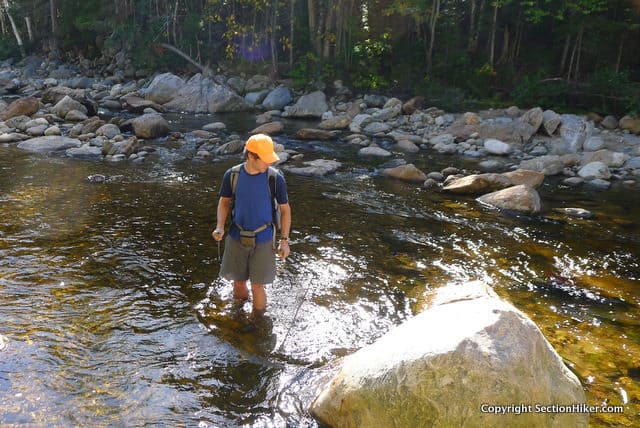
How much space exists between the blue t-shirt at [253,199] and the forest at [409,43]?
56.8 feet

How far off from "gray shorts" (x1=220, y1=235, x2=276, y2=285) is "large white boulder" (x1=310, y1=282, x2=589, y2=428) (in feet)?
5.54

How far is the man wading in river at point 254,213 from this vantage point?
16.2 feet

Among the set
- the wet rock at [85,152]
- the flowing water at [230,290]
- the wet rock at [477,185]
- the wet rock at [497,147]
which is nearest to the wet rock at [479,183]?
the wet rock at [477,185]

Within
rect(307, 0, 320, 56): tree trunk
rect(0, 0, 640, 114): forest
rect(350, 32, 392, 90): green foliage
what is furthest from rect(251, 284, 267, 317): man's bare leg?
rect(307, 0, 320, 56): tree trunk

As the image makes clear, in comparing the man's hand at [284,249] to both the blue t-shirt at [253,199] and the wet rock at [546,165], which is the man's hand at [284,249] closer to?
the blue t-shirt at [253,199]

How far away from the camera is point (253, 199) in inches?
199

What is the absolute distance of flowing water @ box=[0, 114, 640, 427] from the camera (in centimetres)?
436

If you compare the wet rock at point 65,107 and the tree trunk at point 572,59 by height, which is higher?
the tree trunk at point 572,59

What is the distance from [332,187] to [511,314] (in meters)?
8.14

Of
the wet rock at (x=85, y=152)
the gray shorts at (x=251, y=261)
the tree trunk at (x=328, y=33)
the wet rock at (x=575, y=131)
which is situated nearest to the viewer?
the gray shorts at (x=251, y=261)

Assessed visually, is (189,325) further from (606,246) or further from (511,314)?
(606,246)

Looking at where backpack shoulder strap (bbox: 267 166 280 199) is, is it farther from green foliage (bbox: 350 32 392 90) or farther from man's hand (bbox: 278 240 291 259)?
green foliage (bbox: 350 32 392 90)

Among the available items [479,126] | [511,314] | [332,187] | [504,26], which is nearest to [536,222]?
[332,187]

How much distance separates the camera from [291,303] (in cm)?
608
